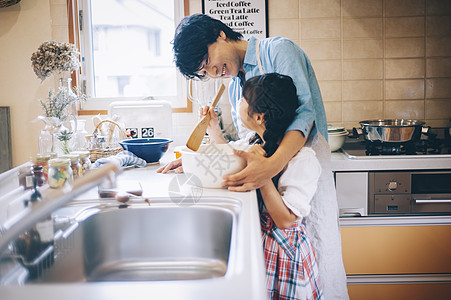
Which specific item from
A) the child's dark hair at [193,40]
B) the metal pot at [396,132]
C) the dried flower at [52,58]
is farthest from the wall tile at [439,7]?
the dried flower at [52,58]

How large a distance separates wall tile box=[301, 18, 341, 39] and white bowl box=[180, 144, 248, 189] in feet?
4.94

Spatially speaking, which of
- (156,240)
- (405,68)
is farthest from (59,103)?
(405,68)

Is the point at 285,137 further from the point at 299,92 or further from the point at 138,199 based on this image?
the point at 138,199

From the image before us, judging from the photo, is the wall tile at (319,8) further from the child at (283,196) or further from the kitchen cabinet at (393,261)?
the child at (283,196)

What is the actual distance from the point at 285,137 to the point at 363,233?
93cm

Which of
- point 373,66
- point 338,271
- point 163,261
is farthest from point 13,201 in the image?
point 373,66

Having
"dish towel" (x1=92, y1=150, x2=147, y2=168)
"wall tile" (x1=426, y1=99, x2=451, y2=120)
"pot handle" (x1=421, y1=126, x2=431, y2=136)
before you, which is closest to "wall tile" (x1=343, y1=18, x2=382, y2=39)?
"wall tile" (x1=426, y1=99, x2=451, y2=120)

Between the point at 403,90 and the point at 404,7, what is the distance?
47 centimetres

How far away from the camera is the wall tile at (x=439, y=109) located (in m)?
2.36

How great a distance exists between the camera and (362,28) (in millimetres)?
2336

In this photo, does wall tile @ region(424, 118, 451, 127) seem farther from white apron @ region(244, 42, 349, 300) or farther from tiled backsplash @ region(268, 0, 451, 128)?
white apron @ region(244, 42, 349, 300)

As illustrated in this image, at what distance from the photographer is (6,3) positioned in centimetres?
227

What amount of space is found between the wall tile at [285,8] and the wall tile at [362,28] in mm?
294

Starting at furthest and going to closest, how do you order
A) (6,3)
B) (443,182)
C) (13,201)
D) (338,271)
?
(6,3) → (443,182) → (338,271) → (13,201)
